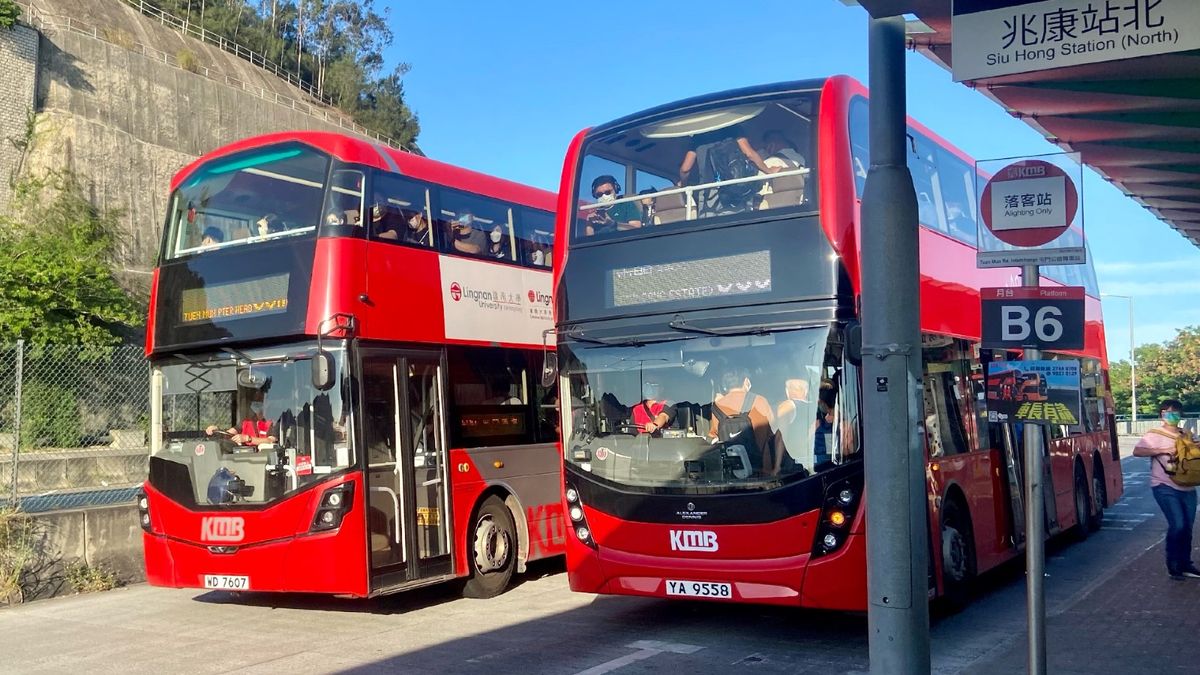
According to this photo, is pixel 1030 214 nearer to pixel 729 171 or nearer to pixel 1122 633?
pixel 729 171

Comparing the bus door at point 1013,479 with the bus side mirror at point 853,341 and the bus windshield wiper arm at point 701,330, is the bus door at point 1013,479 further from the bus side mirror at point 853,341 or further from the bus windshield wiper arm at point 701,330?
the bus side mirror at point 853,341

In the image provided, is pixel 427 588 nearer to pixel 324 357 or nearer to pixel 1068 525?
pixel 324 357

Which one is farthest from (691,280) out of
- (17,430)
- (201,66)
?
(201,66)

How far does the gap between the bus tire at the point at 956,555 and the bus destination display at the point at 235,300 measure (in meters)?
6.09

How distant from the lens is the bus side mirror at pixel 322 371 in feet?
29.6

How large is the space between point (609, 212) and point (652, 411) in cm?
181

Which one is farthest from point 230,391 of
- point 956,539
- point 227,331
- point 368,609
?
point 956,539

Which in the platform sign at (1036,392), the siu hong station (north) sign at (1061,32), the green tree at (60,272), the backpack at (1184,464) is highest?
the green tree at (60,272)

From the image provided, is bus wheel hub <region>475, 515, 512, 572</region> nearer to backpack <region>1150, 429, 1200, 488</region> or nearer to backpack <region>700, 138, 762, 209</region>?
backpack <region>700, 138, 762, 209</region>

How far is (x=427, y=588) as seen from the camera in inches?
471

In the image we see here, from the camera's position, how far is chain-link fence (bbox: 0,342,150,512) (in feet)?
40.0

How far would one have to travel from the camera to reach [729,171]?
881cm

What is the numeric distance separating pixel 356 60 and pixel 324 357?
84436 mm

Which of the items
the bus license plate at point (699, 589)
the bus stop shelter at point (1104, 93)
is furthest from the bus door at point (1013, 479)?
the bus license plate at point (699, 589)
